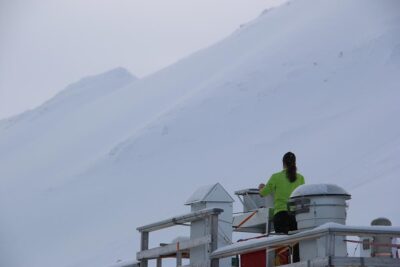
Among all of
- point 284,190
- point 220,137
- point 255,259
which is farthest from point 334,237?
point 220,137

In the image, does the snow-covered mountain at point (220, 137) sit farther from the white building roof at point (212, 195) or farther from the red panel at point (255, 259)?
the red panel at point (255, 259)

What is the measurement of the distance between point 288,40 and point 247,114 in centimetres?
1480

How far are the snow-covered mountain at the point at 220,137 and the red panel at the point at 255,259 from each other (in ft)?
59.5

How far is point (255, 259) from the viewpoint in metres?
9.91

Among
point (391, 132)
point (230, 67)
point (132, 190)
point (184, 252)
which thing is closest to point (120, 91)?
point (230, 67)

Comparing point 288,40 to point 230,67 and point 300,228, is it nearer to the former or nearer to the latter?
point 230,67

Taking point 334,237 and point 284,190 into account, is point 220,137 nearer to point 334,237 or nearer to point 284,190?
point 284,190

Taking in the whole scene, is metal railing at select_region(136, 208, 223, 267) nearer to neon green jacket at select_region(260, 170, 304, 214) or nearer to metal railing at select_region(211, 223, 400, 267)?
neon green jacket at select_region(260, 170, 304, 214)

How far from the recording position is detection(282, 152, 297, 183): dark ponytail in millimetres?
10656

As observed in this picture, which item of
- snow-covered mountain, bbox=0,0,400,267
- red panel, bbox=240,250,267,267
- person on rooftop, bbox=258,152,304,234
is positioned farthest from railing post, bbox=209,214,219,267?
snow-covered mountain, bbox=0,0,400,267

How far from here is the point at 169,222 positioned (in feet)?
35.5

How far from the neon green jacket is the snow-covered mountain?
17.3 metres

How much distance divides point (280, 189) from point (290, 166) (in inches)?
8.3

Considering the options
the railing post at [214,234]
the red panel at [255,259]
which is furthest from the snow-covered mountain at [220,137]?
the red panel at [255,259]
